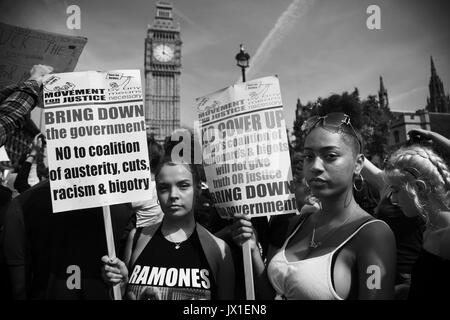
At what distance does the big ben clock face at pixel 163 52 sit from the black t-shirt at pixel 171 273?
69850mm

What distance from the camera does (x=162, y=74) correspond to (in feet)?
225

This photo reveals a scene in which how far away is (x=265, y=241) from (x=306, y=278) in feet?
2.11

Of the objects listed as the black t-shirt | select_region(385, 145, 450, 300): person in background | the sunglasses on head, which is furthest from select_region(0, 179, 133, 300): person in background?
select_region(385, 145, 450, 300): person in background

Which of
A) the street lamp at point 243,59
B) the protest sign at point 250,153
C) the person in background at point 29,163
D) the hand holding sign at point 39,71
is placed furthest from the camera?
the street lamp at point 243,59

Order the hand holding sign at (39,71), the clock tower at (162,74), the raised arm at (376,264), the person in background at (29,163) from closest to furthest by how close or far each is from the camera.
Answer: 1. the raised arm at (376,264)
2. the hand holding sign at (39,71)
3. the person in background at (29,163)
4. the clock tower at (162,74)

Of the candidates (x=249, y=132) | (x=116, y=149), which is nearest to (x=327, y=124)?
(x=249, y=132)

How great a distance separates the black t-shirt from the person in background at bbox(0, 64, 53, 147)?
127cm

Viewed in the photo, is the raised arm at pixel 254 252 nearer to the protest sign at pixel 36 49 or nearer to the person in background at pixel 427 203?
the person in background at pixel 427 203

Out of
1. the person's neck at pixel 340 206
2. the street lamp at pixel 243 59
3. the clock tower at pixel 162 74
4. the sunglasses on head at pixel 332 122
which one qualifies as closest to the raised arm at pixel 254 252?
the person's neck at pixel 340 206

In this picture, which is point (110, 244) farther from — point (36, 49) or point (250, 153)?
point (36, 49)

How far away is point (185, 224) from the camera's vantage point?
7.28 ft

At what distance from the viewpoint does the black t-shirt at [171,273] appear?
6.52 feet

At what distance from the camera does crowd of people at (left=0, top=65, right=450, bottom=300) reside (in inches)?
67.2

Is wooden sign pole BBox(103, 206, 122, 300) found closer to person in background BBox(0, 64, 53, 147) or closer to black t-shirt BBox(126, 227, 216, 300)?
black t-shirt BBox(126, 227, 216, 300)
